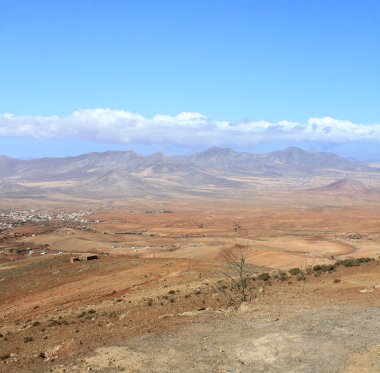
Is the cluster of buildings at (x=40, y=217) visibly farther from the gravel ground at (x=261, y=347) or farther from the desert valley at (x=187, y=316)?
the gravel ground at (x=261, y=347)

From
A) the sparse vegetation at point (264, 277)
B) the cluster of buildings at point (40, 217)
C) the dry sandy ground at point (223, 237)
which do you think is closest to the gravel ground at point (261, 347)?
the sparse vegetation at point (264, 277)

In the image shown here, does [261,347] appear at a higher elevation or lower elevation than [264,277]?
higher

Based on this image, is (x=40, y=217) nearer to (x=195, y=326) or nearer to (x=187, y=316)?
(x=187, y=316)

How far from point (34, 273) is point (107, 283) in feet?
33.0

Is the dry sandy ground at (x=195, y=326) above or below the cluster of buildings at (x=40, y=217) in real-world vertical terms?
above

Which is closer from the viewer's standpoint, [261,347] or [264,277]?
[261,347]

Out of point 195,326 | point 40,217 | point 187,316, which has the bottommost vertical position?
point 40,217

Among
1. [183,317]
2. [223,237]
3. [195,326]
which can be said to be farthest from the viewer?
[223,237]

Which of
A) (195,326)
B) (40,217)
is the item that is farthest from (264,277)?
(40,217)

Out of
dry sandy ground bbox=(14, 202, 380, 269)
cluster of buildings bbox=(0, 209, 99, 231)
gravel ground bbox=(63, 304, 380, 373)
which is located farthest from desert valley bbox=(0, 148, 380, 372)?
cluster of buildings bbox=(0, 209, 99, 231)

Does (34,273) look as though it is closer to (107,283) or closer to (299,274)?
(107,283)

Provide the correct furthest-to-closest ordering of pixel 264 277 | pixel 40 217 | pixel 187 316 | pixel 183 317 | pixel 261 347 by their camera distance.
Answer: pixel 40 217 → pixel 264 277 → pixel 187 316 → pixel 183 317 → pixel 261 347

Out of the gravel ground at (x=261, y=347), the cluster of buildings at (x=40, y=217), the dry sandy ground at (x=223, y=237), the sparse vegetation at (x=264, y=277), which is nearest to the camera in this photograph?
the gravel ground at (x=261, y=347)

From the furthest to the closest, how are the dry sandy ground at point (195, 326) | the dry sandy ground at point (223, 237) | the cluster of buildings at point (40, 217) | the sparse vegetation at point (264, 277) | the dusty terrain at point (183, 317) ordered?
1. the cluster of buildings at point (40, 217)
2. the dry sandy ground at point (223, 237)
3. the sparse vegetation at point (264, 277)
4. the dusty terrain at point (183, 317)
5. the dry sandy ground at point (195, 326)
